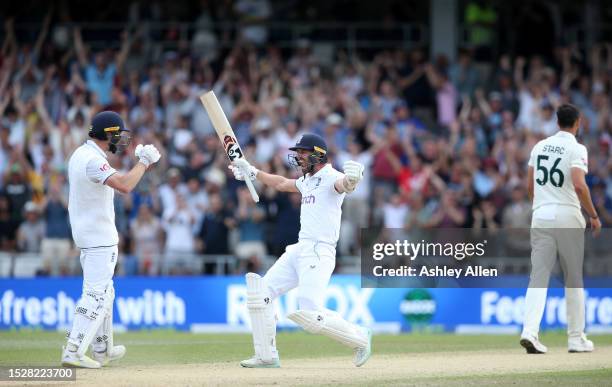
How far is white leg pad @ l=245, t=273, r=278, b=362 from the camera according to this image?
11.4 m

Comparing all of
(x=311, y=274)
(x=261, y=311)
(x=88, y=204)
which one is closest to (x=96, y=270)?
(x=88, y=204)

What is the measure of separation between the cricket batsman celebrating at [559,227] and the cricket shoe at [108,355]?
4061 millimetres

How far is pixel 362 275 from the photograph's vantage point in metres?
20.1

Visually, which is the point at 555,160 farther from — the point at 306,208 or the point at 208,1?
the point at 208,1

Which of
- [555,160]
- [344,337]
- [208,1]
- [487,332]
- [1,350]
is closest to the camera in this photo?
[344,337]

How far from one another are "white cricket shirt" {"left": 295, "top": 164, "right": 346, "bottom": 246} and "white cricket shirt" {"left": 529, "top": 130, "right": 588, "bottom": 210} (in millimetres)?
2452

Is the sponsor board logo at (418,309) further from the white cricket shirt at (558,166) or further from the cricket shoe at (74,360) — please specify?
the cricket shoe at (74,360)

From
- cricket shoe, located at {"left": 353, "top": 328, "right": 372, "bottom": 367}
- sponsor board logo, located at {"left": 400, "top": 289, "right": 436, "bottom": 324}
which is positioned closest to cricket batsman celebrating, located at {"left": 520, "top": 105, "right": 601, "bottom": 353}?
cricket shoe, located at {"left": 353, "top": 328, "right": 372, "bottom": 367}

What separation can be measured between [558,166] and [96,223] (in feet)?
15.4

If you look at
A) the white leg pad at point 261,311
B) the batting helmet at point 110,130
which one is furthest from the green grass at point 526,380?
the batting helmet at point 110,130

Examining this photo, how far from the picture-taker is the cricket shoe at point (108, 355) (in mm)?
11852

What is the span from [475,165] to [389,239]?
2652 mm

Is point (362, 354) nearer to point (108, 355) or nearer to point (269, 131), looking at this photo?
point (108, 355)

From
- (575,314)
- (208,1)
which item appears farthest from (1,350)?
(208,1)
